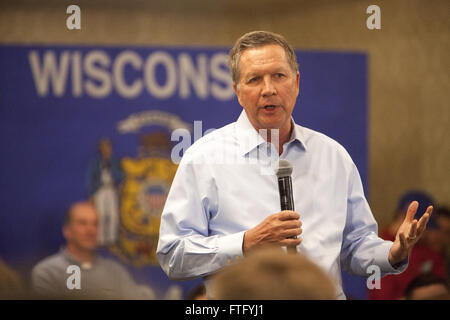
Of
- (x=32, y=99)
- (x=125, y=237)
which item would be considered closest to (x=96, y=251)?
(x=125, y=237)

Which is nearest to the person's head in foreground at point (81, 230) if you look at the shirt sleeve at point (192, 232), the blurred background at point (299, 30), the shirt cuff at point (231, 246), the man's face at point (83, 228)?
the man's face at point (83, 228)

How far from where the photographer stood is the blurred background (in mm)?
2913

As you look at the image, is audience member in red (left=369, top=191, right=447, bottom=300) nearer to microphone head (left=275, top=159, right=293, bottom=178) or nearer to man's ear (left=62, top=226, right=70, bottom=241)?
microphone head (left=275, top=159, right=293, bottom=178)

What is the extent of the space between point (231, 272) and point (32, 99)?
2.52 m

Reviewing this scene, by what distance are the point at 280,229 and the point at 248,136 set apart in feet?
1.49

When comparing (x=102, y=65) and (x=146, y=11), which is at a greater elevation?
(x=146, y=11)

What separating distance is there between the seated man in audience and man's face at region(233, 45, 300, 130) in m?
1.21

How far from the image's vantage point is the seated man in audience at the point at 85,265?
2947 mm

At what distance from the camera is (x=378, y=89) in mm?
4508

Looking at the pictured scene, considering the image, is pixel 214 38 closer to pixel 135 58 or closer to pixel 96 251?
pixel 135 58

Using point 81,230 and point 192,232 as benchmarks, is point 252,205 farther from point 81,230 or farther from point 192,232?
point 81,230

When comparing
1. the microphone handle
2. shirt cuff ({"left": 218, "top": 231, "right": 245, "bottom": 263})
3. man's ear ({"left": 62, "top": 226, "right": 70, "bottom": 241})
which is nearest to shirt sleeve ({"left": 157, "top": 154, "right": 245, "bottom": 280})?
shirt cuff ({"left": 218, "top": 231, "right": 245, "bottom": 263})
